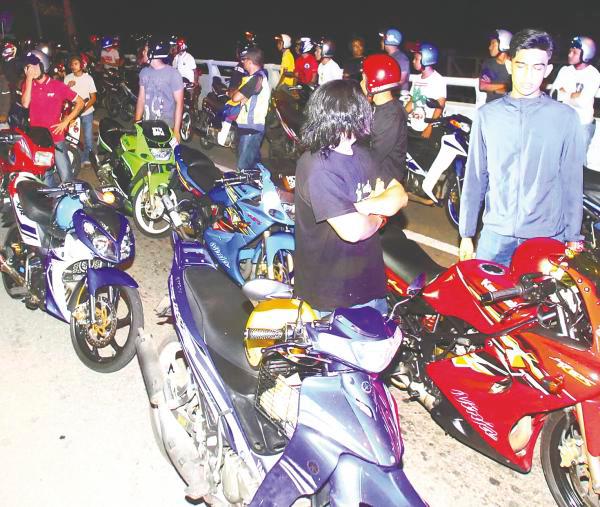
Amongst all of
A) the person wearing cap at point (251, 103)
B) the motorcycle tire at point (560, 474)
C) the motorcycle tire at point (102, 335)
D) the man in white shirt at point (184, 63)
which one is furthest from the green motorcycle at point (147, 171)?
the man in white shirt at point (184, 63)

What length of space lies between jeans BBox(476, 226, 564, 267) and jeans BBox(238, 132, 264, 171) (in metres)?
3.85

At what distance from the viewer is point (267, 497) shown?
2.41 metres

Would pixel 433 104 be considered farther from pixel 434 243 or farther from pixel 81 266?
pixel 81 266

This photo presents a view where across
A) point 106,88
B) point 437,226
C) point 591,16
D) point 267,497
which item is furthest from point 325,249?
point 591,16

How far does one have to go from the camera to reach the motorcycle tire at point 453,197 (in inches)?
277

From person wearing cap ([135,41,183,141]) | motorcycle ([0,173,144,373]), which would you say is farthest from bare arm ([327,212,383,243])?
person wearing cap ([135,41,183,141])

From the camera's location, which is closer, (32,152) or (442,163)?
(32,152)

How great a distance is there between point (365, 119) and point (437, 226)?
449cm

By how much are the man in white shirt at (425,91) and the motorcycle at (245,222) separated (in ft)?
12.1

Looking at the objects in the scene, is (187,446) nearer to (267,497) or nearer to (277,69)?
(267,497)

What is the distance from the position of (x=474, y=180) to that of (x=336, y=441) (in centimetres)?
211

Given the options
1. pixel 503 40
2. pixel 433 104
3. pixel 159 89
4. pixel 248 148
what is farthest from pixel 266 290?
pixel 503 40

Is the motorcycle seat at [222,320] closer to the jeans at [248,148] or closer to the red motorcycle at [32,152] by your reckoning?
the red motorcycle at [32,152]

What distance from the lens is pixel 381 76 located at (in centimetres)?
477
